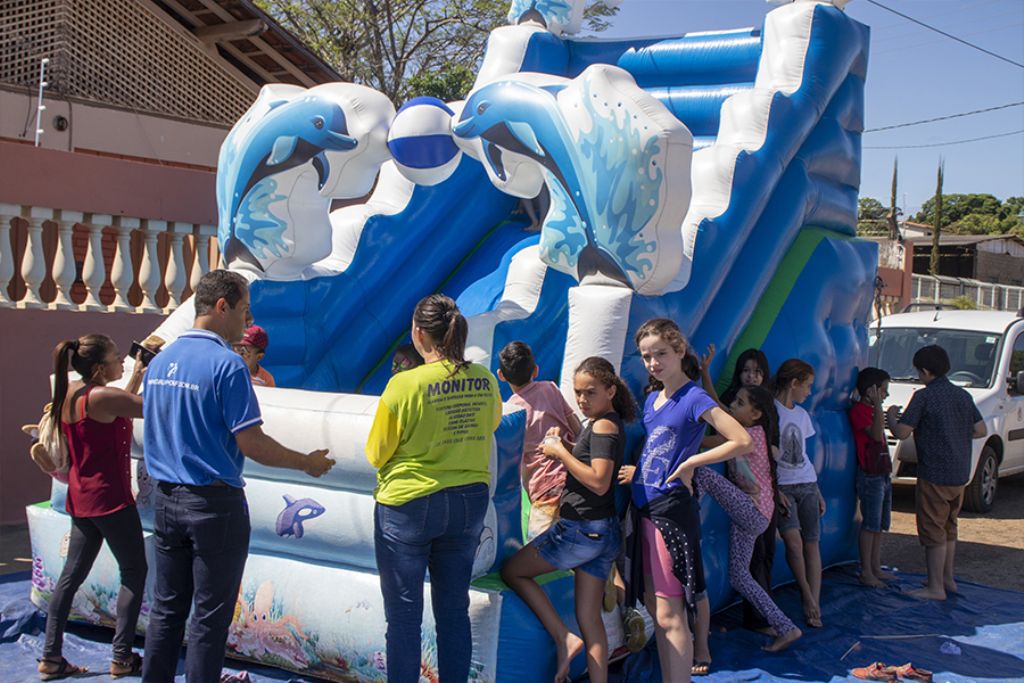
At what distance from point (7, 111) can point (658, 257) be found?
7186 mm

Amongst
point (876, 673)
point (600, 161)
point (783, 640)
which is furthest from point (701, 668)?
point (600, 161)

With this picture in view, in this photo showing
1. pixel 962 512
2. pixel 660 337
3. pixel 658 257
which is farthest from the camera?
pixel 962 512

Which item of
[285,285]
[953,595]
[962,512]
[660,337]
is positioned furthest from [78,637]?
[962,512]

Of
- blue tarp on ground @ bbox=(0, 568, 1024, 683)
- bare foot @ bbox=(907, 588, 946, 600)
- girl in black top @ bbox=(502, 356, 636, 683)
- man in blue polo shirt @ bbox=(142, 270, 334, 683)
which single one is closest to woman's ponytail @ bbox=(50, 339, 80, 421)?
man in blue polo shirt @ bbox=(142, 270, 334, 683)

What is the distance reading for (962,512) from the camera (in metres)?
7.25

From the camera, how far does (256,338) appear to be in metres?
4.32

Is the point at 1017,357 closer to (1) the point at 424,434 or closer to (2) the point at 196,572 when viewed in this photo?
(1) the point at 424,434

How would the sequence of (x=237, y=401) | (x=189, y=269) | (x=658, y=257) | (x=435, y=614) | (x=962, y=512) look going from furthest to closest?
(x=962, y=512)
(x=189, y=269)
(x=658, y=257)
(x=435, y=614)
(x=237, y=401)

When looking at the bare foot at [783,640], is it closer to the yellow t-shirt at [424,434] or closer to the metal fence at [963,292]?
the yellow t-shirt at [424,434]

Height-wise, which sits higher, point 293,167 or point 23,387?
point 293,167

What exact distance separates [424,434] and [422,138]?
1.61m

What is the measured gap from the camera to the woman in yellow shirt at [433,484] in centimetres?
284

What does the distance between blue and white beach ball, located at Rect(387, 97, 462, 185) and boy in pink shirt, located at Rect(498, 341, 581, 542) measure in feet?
3.35

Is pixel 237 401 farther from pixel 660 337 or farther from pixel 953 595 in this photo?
pixel 953 595
